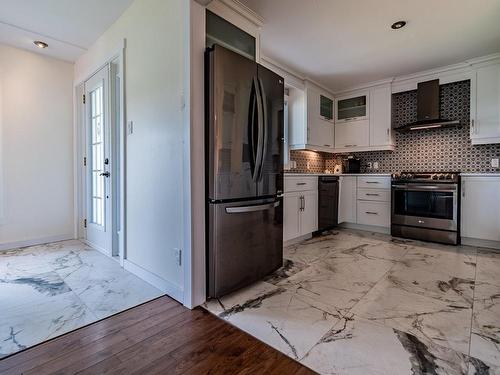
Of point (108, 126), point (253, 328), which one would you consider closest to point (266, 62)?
point (108, 126)

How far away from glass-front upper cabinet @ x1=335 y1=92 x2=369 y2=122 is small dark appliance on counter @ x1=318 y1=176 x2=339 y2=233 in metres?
1.20

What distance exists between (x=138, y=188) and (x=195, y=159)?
0.85m

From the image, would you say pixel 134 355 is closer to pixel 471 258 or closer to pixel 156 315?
pixel 156 315

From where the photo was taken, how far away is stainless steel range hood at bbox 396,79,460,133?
3649 mm

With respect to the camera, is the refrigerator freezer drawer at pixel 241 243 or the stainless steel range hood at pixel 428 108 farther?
the stainless steel range hood at pixel 428 108

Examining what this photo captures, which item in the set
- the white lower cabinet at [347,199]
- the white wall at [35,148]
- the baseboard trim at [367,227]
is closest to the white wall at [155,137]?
the white wall at [35,148]

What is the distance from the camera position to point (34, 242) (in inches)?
128

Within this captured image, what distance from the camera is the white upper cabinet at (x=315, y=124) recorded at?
4004mm

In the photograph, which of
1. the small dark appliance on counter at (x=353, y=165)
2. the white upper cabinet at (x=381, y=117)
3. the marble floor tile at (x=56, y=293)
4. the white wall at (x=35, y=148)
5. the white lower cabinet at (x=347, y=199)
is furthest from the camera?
the small dark appliance on counter at (x=353, y=165)

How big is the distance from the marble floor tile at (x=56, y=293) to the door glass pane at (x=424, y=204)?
3.38 m

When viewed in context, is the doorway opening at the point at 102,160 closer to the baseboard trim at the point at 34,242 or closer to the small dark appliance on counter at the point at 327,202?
the baseboard trim at the point at 34,242

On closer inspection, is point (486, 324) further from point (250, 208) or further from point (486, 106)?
point (486, 106)

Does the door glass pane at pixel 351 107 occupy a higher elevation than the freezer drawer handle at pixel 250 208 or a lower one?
higher

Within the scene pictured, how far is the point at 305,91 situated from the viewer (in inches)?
157
